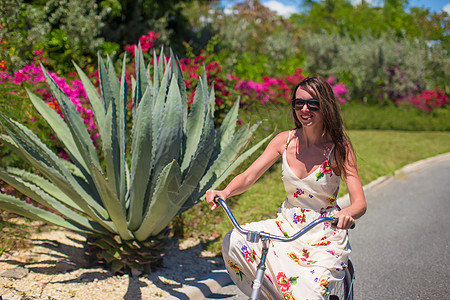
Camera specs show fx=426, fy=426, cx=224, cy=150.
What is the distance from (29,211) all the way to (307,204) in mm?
2405

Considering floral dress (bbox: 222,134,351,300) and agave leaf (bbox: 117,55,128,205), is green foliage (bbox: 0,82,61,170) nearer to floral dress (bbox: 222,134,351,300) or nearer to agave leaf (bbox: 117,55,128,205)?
agave leaf (bbox: 117,55,128,205)

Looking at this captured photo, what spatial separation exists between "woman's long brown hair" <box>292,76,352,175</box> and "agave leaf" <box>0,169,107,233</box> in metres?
2.30

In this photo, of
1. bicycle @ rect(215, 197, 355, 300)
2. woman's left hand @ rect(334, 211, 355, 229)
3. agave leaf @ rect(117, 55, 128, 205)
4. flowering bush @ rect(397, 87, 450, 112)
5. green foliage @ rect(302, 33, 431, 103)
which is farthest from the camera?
green foliage @ rect(302, 33, 431, 103)

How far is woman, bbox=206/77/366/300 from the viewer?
2596 millimetres

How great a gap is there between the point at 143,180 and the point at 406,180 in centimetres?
810

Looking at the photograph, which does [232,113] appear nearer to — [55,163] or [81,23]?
[55,163]

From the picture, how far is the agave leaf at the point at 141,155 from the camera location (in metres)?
3.55

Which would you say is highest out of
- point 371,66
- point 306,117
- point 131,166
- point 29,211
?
point 306,117

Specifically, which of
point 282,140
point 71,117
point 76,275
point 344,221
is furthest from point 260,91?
point 344,221

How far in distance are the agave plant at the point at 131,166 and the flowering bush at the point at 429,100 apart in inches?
699

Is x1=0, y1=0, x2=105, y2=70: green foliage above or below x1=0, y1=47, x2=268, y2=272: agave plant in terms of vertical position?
above

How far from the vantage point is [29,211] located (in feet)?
12.2

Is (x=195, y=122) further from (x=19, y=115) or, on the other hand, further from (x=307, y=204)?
(x=19, y=115)

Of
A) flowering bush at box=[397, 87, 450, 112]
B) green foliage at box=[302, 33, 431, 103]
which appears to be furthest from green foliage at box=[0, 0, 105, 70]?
flowering bush at box=[397, 87, 450, 112]
